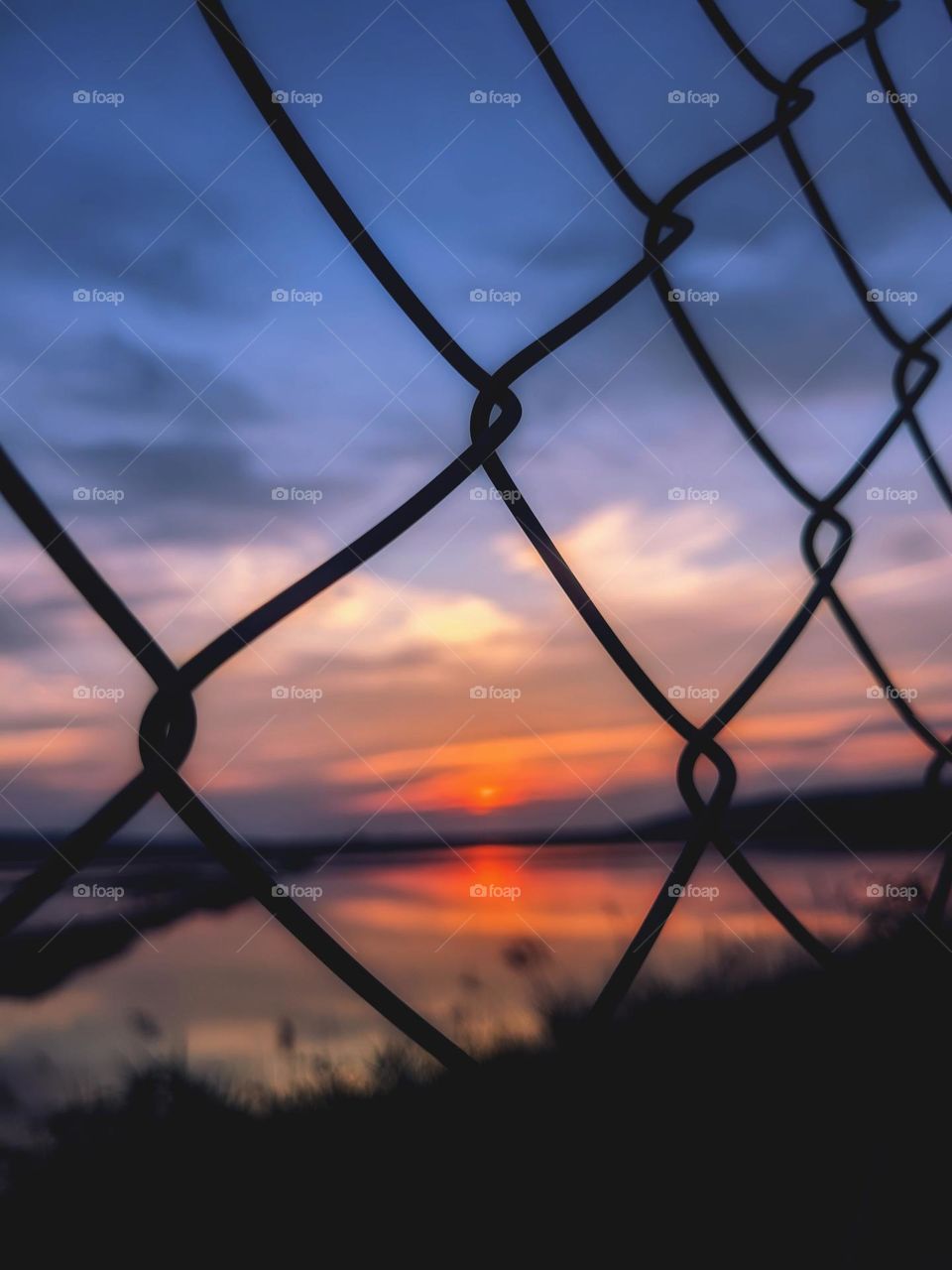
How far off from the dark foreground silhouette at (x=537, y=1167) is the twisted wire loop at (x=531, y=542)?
9cm

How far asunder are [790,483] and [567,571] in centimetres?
41

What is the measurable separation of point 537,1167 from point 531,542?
1.06 feet

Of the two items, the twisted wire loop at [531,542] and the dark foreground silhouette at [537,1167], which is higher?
the twisted wire loop at [531,542]

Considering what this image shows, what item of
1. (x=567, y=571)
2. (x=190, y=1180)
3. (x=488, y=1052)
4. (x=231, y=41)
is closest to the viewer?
(x=231, y=41)

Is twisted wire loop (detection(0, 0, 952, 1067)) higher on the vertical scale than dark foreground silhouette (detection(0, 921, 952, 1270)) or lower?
higher

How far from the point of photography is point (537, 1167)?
0.59m

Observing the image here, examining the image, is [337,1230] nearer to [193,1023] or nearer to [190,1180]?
[190,1180]

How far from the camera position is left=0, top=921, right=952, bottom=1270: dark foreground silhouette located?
59 centimetres

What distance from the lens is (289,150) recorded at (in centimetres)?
56

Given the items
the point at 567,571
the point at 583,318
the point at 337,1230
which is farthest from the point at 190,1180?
the point at 583,318

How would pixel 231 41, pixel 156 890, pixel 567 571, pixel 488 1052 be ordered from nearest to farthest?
1. pixel 231 41
2. pixel 567 571
3. pixel 488 1052
4. pixel 156 890

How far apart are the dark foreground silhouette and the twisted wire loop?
0.09m

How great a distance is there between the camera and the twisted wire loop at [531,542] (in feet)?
1.38

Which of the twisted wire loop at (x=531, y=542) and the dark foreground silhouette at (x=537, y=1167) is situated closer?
the twisted wire loop at (x=531, y=542)
